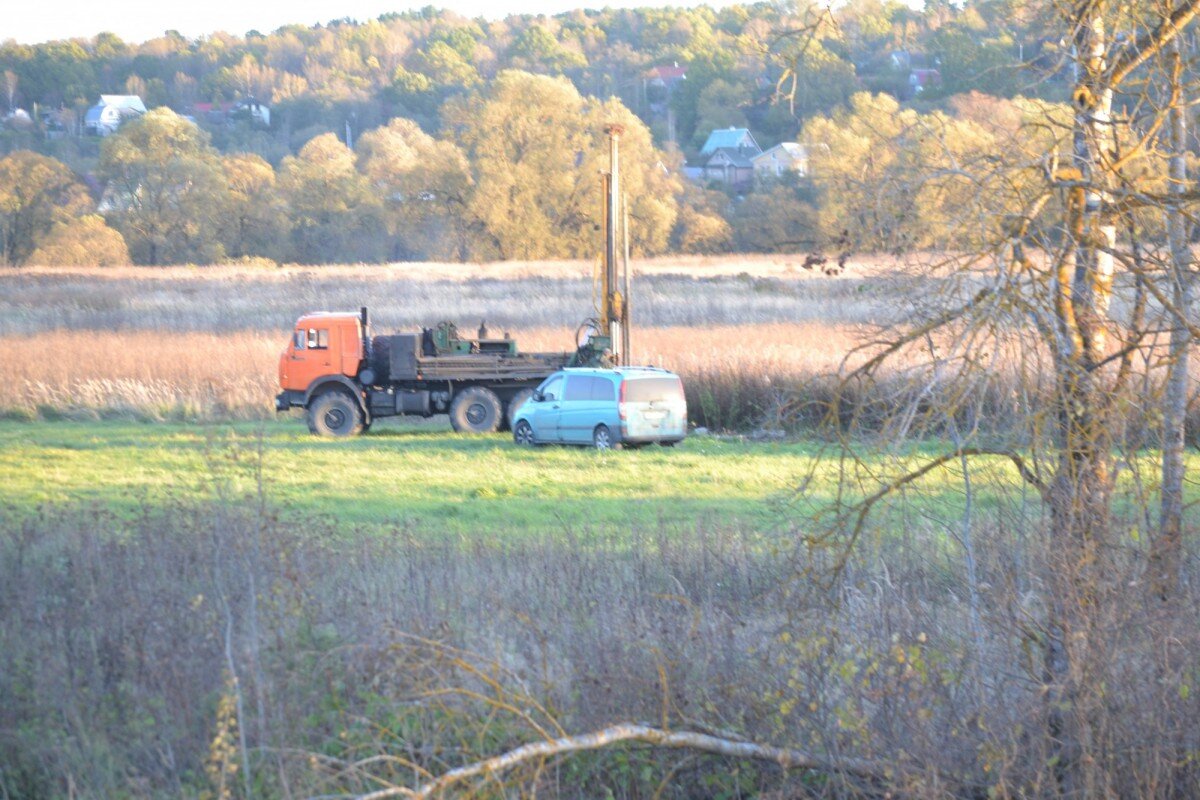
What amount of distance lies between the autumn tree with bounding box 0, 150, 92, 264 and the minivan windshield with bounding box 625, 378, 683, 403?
52695 millimetres

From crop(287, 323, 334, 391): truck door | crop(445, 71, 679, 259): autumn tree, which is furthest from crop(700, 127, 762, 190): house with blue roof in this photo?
crop(287, 323, 334, 391): truck door

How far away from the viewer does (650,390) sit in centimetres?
2125

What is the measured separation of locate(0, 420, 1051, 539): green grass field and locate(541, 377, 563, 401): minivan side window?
1.05 meters

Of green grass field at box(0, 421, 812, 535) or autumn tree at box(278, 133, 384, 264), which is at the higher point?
autumn tree at box(278, 133, 384, 264)

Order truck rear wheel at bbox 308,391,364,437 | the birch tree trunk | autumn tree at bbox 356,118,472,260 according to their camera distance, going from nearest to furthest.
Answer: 1. the birch tree trunk
2. truck rear wheel at bbox 308,391,364,437
3. autumn tree at bbox 356,118,472,260

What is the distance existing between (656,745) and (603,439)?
15.9 m

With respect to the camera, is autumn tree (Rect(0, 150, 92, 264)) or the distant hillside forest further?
autumn tree (Rect(0, 150, 92, 264))

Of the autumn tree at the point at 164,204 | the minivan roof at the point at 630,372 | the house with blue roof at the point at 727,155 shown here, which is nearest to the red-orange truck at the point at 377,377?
the minivan roof at the point at 630,372

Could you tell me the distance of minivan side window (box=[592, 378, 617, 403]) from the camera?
21.2 meters

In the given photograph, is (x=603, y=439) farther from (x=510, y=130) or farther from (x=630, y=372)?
(x=510, y=130)

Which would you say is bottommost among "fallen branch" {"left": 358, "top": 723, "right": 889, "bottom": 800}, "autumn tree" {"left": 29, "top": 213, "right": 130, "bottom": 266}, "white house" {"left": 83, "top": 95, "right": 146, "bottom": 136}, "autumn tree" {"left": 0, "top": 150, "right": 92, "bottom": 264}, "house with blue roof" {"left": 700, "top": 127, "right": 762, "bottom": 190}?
"fallen branch" {"left": 358, "top": 723, "right": 889, "bottom": 800}

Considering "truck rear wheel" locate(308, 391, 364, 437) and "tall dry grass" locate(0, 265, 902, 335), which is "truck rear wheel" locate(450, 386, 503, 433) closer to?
"truck rear wheel" locate(308, 391, 364, 437)

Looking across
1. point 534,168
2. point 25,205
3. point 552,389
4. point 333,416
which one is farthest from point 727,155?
point 552,389

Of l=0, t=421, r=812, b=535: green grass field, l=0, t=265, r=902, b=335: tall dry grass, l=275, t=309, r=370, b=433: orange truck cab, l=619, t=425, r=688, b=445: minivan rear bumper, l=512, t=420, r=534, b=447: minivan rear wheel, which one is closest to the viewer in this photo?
l=0, t=421, r=812, b=535: green grass field
